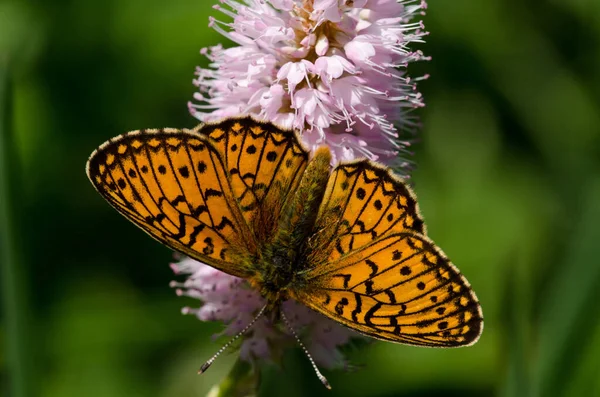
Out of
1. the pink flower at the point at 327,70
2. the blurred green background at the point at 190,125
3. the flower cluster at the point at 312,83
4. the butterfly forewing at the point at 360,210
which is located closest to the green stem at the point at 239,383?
the flower cluster at the point at 312,83

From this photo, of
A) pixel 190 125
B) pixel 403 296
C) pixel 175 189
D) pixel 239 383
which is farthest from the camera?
pixel 190 125

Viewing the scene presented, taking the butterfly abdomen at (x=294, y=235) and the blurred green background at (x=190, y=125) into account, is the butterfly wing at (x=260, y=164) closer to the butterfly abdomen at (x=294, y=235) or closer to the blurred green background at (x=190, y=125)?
the butterfly abdomen at (x=294, y=235)

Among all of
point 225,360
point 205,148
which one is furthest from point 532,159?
point 205,148

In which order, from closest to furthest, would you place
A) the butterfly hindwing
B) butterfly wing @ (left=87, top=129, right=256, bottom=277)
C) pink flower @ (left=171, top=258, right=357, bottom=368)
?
the butterfly hindwing
butterfly wing @ (left=87, top=129, right=256, bottom=277)
pink flower @ (left=171, top=258, right=357, bottom=368)

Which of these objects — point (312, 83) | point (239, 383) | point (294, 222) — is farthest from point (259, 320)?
point (312, 83)

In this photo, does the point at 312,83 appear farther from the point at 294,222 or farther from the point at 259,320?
the point at 259,320

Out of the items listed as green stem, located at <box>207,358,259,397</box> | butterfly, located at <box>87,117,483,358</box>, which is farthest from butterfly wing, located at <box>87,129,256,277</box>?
green stem, located at <box>207,358,259,397</box>

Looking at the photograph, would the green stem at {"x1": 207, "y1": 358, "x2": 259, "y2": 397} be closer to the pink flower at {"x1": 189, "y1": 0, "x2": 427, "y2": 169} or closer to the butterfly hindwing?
the butterfly hindwing
